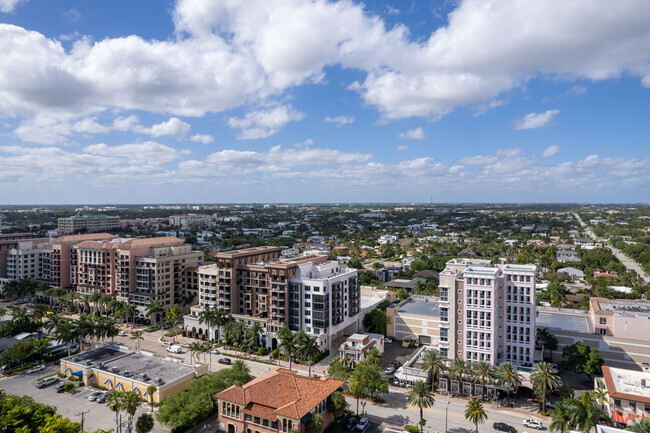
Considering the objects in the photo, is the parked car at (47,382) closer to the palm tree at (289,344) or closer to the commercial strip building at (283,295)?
the commercial strip building at (283,295)

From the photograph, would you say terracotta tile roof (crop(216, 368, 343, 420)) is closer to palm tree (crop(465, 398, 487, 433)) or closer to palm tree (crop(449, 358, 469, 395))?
palm tree (crop(465, 398, 487, 433))

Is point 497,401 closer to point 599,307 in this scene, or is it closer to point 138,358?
point 599,307

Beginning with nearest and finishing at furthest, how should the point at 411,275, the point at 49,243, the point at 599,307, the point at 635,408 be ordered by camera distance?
the point at 635,408
the point at 599,307
the point at 49,243
the point at 411,275

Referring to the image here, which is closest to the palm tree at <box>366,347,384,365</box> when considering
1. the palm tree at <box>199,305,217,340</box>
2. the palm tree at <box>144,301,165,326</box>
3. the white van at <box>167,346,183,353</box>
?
the palm tree at <box>199,305,217,340</box>

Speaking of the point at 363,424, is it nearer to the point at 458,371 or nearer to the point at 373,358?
the point at 373,358

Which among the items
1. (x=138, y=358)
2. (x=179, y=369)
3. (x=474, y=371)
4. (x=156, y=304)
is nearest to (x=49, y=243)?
(x=156, y=304)

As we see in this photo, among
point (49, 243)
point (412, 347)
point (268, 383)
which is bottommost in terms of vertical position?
point (412, 347)

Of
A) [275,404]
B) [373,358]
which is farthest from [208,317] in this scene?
[275,404]
